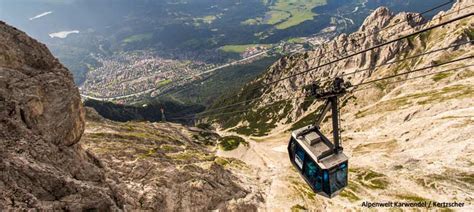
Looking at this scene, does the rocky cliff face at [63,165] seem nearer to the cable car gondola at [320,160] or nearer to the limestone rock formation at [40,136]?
the limestone rock formation at [40,136]

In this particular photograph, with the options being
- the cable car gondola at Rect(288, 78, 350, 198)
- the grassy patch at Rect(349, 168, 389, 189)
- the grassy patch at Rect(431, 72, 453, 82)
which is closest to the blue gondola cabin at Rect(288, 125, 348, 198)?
the cable car gondola at Rect(288, 78, 350, 198)

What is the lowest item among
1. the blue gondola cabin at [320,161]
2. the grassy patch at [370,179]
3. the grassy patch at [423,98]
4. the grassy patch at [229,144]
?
the grassy patch at [229,144]

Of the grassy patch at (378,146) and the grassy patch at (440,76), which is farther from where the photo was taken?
the grassy patch at (440,76)

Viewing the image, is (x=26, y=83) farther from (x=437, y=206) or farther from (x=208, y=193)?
(x=437, y=206)

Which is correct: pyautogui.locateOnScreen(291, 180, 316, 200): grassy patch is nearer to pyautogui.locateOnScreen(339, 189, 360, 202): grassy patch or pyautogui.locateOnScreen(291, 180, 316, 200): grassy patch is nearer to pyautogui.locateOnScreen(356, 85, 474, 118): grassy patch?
pyautogui.locateOnScreen(339, 189, 360, 202): grassy patch

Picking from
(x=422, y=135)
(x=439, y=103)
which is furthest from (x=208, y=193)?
(x=439, y=103)

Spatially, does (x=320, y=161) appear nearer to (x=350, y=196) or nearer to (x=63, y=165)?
(x=63, y=165)

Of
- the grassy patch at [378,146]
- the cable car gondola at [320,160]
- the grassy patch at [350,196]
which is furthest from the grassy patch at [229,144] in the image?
the cable car gondola at [320,160]

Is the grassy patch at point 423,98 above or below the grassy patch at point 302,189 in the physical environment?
above
